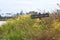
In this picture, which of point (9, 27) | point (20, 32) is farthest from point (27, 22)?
point (20, 32)

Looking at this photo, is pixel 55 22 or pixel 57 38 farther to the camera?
pixel 55 22

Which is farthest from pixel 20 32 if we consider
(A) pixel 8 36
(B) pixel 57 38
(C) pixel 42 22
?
(B) pixel 57 38

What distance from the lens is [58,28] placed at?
10.8m

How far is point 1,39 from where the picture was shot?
12289 mm

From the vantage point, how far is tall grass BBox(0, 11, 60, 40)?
10.3 meters

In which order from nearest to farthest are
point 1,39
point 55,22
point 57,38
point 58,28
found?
point 57,38, point 58,28, point 55,22, point 1,39

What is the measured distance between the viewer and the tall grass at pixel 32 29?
10312 mm

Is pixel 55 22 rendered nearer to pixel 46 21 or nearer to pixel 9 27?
pixel 46 21

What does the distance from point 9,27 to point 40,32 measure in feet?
11.3

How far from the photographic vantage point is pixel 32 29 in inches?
465

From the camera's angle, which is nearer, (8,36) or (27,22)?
(8,36)

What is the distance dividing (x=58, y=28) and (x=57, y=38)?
32.1 inches

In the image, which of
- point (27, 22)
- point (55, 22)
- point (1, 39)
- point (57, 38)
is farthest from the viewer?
point (27, 22)

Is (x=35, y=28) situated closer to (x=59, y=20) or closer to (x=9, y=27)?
(x=59, y=20)
